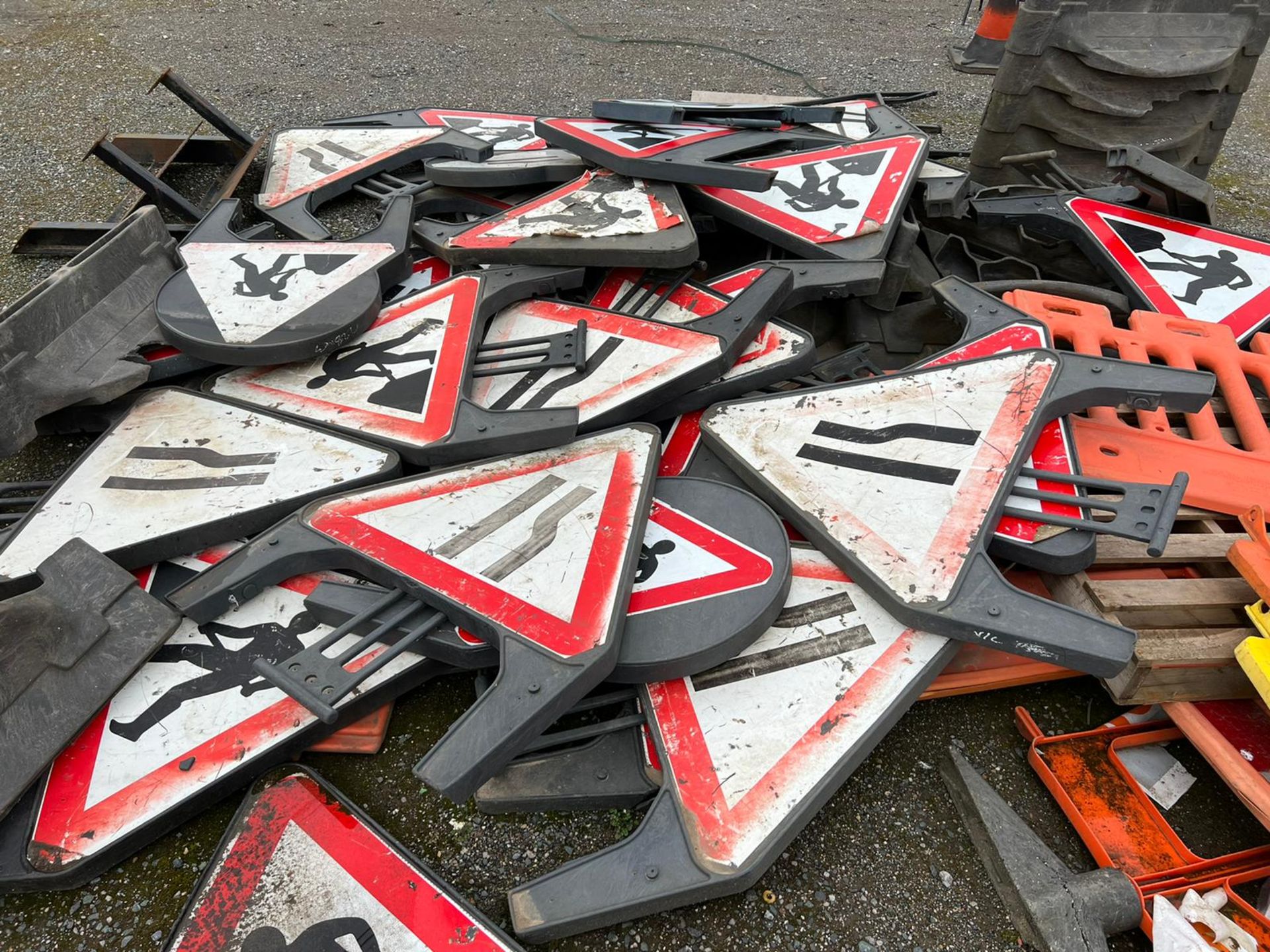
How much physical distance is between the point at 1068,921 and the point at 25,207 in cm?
624

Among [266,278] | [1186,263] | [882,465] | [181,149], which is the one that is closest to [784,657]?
[882,465]

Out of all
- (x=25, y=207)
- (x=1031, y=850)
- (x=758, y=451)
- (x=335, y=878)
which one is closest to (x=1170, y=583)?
(x=1031, y=850)

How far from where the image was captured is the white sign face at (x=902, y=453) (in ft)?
7.55

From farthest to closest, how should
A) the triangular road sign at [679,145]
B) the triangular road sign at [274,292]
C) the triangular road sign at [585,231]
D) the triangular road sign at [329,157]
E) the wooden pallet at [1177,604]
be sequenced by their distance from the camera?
the triangular road sign at [329,157]
the triangular road sign at [679,145]
the triangular road sign at [585,231]
the triangular road sign at [274,292]
the wooden pallet at [1177,604]

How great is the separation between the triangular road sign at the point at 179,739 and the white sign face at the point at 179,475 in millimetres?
357

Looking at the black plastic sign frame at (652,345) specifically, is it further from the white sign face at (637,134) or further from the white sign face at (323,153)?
the white sign face at (323,153)

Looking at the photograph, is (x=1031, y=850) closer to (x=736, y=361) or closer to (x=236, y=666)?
(x=736, y=361)

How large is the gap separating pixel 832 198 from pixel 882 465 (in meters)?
1.57

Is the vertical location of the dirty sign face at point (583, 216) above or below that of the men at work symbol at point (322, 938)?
above

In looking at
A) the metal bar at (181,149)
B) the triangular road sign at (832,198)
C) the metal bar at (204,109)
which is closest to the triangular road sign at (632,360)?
the triangular road sign at (832,198)

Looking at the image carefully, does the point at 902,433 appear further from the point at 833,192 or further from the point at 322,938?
the point at 322,938

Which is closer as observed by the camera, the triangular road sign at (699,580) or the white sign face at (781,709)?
the white sign face at (781,709)

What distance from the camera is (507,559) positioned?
7.43 feet

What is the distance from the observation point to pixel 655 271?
3.44m
